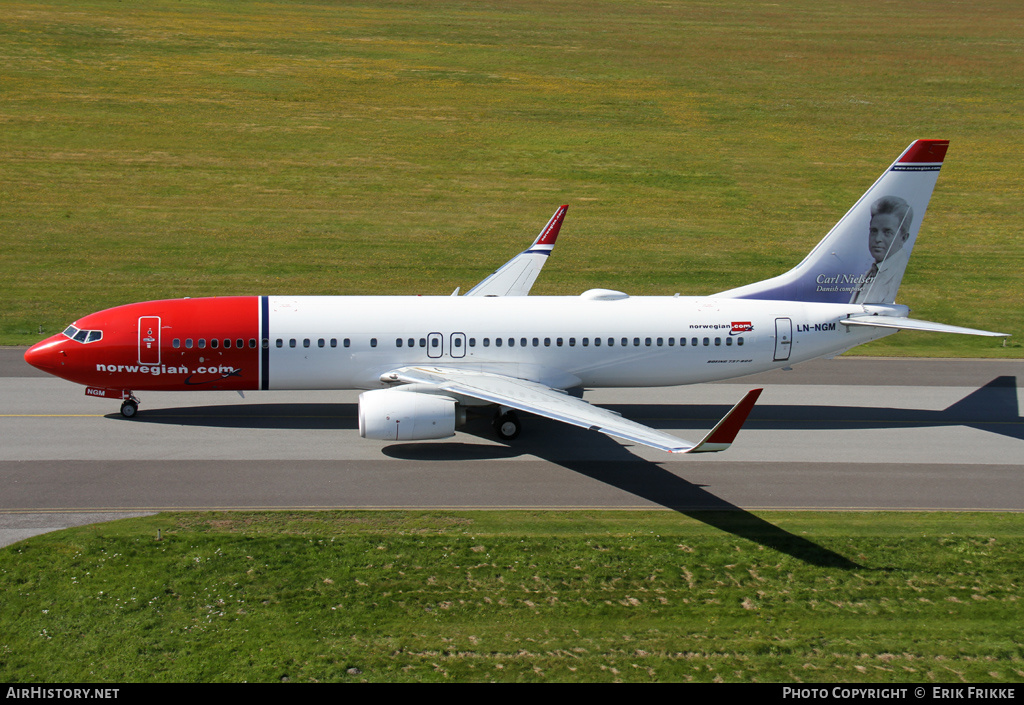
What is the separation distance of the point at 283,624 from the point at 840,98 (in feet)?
239

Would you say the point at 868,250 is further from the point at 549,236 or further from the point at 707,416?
the point at 549,236

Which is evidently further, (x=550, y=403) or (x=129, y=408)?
(x=129, y=408)

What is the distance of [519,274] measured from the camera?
126 feet

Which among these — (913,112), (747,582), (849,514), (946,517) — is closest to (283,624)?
(747,582)

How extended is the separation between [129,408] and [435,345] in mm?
10407

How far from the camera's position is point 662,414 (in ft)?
108

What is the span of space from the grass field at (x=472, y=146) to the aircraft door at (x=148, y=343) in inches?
574

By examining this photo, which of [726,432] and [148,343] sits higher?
[148,343]

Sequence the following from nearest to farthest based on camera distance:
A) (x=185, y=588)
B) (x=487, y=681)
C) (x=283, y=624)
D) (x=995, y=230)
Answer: (x=487, y=681), (x=283, y=624), (x=185, y=588), (x=995, y=230)

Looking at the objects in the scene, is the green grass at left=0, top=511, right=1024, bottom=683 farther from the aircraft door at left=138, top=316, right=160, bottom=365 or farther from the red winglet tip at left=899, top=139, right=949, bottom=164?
the red winglet tip at left=899, top=139, right=949, bottom=164

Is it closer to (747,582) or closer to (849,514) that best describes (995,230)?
(849,514)

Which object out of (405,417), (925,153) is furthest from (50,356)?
(925,153)

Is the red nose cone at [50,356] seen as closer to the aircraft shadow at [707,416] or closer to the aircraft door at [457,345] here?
the aircraft shadow at [707,416]

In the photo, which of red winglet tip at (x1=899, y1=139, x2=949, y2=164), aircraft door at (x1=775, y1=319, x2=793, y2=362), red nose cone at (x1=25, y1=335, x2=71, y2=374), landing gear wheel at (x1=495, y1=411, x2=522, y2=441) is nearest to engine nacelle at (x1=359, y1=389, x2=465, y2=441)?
landing gear wheel at (x1=495, y1=411, x2=522, y2=441)
